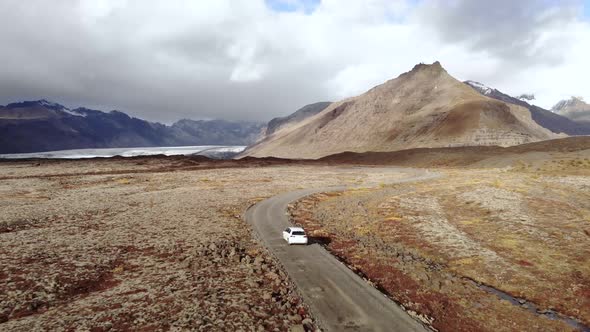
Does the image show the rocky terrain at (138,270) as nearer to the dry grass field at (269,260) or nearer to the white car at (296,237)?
the dry grass field at (269,260)

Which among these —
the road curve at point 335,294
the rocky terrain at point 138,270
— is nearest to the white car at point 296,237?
the road curve at point 335,294

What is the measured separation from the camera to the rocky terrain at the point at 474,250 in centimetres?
2534

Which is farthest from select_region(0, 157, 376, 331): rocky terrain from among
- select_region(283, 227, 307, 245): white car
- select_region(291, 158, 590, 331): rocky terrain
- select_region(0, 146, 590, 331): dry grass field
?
select_region(291, 158, 590, 331): rocky terrain

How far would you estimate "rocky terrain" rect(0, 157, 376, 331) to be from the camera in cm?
2242

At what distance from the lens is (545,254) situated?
3503 cm

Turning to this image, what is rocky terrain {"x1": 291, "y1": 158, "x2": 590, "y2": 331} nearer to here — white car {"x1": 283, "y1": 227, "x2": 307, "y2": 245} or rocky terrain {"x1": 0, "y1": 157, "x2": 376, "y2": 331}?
white car {"x1": 283, "y1": 227, "x2": 307, "y2": 245}

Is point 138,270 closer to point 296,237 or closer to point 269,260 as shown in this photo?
point 269,260

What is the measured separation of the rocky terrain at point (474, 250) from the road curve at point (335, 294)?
190cm

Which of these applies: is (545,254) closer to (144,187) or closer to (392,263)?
(392,263)

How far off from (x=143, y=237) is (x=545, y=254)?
3857 cm

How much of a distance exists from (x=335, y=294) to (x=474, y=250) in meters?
17.8

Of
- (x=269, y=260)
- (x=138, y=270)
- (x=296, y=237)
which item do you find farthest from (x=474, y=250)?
(x=138, y=270)

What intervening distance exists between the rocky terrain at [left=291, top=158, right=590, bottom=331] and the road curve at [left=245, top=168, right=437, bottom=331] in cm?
190

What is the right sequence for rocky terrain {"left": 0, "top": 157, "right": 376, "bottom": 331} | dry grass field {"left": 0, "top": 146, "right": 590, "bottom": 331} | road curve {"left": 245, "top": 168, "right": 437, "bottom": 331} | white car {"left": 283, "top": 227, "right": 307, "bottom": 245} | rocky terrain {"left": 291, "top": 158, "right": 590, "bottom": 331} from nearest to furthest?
road curve {"left": 245, "top": 168, "right": 437, "bottom": 331} < rocky terrain {"left": 0, "top": 157, "right": 376, "bottom": 331} < dry grass field {"left": 0, "top": 146, "right": 590, "bottom": 331} < rocky terrain {"left": 291, "top": 158, "right": 590, "bottom": 331} < white car {"left": 283, "top": 227, "right": 307, "bottom": 245}
